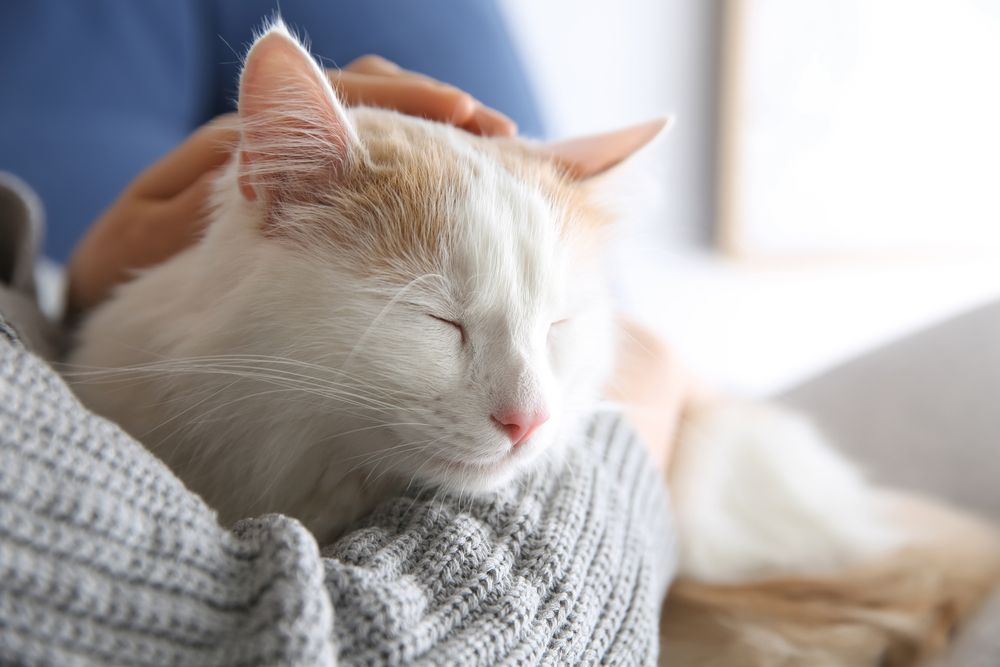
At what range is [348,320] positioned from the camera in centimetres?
68

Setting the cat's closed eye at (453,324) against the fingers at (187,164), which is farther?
the fingers at (187,164)

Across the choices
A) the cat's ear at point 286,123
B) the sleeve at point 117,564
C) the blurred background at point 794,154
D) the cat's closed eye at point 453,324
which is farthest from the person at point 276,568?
the blurred background at point 794,154

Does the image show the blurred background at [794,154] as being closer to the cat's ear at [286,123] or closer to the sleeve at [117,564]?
the cat's ear at [286,123]

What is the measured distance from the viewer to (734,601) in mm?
959

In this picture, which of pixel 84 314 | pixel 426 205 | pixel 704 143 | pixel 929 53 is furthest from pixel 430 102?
pixel 929 53

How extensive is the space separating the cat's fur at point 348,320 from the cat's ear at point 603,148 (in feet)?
0.17

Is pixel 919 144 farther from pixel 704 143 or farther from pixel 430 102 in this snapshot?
pixel 430 102

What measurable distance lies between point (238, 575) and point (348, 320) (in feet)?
0.79

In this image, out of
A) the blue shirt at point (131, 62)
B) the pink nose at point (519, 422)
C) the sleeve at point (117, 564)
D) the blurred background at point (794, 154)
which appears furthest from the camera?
the blurred background at point (794, 154)

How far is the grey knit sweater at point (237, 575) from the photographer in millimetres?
441

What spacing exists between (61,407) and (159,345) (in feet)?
0.89

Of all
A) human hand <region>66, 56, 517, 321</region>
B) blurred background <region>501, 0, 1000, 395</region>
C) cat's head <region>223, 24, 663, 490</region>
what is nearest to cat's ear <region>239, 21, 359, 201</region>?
cat's head <region>223, 24, 663, 490</region>

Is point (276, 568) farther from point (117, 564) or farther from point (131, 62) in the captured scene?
point (131, 62)

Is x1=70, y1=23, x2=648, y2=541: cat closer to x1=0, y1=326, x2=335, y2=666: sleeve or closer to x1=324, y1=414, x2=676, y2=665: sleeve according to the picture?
x1=324, y1=414, x2=676, y2=665: sleeve
